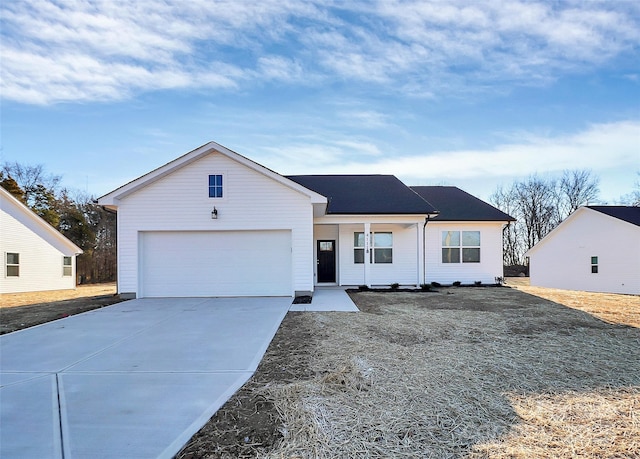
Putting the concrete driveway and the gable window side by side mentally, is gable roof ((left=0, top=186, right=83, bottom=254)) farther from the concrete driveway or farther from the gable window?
the concrete driveway

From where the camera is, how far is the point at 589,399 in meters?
3.62

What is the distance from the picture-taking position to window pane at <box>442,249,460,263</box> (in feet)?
52.4

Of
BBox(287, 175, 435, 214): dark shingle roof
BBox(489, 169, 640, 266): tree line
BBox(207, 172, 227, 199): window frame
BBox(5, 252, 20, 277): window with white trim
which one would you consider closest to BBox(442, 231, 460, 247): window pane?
BBox(287, 175, 435, 214): dark shingle roof

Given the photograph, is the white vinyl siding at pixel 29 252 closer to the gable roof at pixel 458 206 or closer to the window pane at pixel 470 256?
the gable roof at pixel 458 206

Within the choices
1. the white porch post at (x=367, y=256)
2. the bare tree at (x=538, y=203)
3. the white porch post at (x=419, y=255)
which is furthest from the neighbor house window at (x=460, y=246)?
the bare tree at (x=538, y=203)

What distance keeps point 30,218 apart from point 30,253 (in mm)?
1850

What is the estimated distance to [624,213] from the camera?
17781 mm

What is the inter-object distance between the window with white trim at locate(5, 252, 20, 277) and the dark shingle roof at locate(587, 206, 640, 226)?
29.4 m

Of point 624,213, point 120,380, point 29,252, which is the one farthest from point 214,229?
point 624,213

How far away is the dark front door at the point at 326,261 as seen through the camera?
51.3 ft

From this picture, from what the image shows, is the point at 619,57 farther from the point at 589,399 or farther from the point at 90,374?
the point at 90,374

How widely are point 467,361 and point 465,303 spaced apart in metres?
6.13

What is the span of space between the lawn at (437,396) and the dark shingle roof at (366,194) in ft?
25.4

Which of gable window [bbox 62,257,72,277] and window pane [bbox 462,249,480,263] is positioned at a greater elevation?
window pane [bbox 462,249,480,263]
